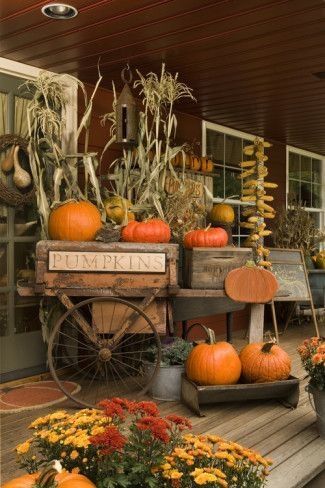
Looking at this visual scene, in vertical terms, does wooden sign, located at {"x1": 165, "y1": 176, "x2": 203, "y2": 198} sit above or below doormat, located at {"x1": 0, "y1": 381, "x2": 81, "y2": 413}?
above

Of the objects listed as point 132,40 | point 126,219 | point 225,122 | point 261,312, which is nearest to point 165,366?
point 261,312

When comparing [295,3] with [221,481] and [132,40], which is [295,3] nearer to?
[132,40]

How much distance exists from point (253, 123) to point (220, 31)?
9.84 ft

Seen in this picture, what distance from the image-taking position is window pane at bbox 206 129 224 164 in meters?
6.39

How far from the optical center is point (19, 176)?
411 cm

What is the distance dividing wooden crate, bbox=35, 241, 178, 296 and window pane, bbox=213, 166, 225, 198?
304cm

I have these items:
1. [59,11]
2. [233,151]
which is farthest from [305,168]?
[59,11]

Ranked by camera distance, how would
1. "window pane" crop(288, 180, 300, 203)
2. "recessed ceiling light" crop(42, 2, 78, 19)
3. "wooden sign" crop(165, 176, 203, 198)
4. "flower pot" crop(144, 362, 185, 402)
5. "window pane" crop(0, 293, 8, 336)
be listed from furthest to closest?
1. "window pane" crop(288, 180, 300, 203)
2. "wooden sign" crop(165, 176, 203, 198)
3. "window pane" crop(0, 293, 8, 336)
4. "flower pot" crop(144, 362, 185, 402)
5. "recessed ceiling light" crop(42, 2, 78, 19)

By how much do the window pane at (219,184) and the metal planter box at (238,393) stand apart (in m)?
3.22

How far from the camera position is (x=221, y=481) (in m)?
1.48

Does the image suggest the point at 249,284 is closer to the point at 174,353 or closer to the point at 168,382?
the point at 174,353

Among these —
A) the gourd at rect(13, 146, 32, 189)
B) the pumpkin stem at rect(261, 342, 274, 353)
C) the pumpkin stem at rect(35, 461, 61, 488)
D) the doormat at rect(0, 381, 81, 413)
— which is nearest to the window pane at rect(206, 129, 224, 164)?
the gourd at rect(13, 146, 32, 189)

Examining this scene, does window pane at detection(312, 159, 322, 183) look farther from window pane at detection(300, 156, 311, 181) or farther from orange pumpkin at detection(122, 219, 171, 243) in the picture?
orange pumpkin at detection(122, 219, 171, 243)

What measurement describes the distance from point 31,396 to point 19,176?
1554mm
